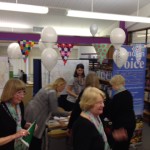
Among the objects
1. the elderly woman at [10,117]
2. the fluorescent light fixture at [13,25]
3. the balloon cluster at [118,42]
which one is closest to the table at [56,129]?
the elderly woman at [10,117]

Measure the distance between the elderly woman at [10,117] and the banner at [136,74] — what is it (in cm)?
249

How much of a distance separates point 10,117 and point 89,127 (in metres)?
0.80

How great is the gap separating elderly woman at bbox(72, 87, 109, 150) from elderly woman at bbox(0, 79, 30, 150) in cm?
59

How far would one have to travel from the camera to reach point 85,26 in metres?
9.45

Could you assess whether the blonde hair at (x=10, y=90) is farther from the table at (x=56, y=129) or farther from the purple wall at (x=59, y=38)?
the purple wall at (x=59, y=38)

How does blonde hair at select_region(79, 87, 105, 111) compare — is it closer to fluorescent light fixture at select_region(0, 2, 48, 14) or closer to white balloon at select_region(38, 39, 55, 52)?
fluorescent light fixture at select_region(0, 2, 48, 14)

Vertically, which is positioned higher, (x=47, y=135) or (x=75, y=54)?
(x=75, y=54)

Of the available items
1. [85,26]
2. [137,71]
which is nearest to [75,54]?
[85,26]

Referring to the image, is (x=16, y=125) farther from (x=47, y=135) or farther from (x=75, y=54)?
(x=75, y=54)

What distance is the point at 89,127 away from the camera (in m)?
1.68

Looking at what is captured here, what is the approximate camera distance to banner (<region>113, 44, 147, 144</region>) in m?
4.14

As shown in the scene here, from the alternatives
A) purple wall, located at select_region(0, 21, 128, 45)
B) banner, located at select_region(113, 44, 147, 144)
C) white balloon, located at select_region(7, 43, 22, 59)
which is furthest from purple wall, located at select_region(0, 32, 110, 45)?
banner, located at select_region(113, 44, 147, 144)

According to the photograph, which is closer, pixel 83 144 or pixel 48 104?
pixel 83 144

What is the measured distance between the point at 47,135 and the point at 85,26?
705 cm
